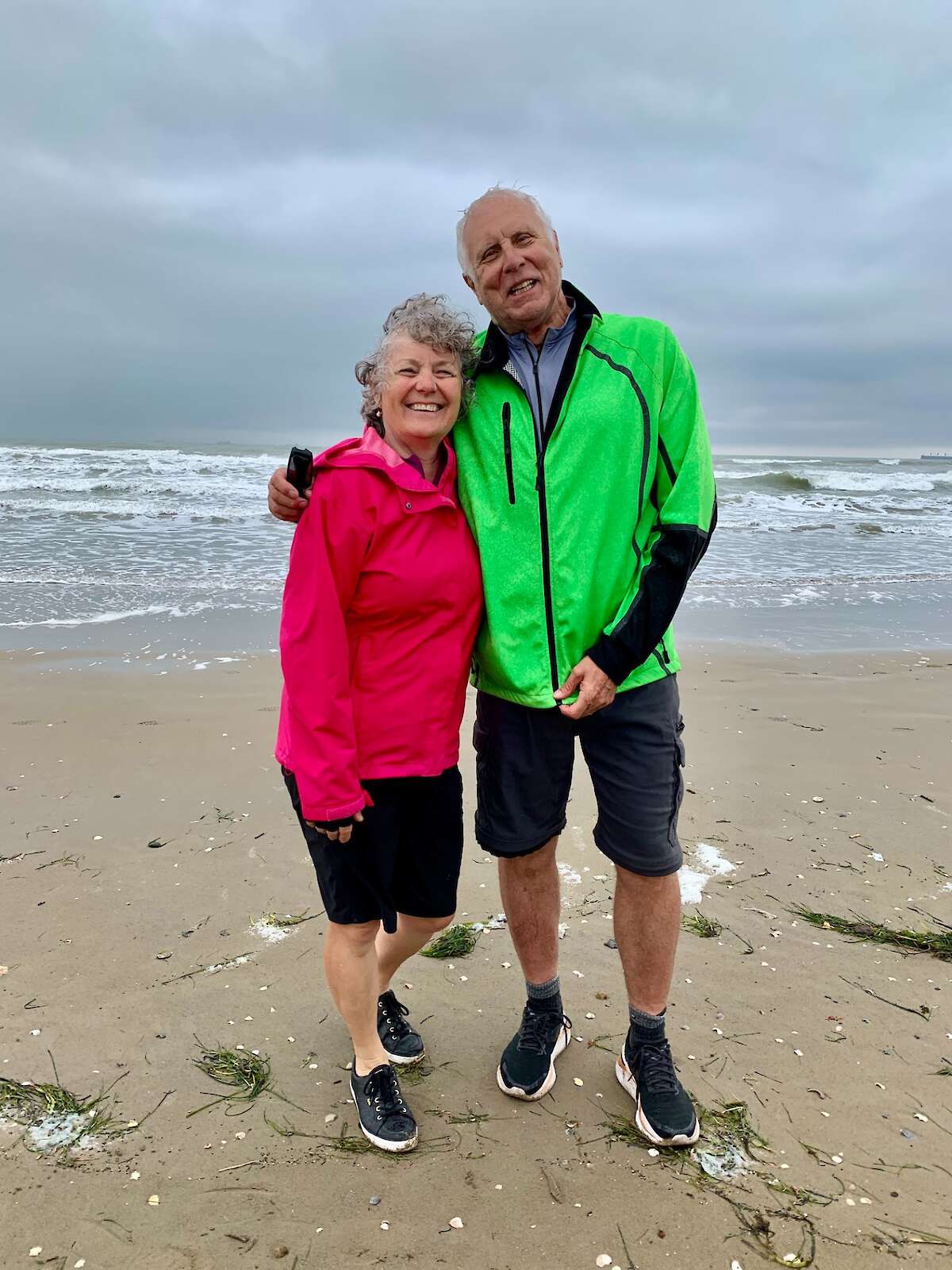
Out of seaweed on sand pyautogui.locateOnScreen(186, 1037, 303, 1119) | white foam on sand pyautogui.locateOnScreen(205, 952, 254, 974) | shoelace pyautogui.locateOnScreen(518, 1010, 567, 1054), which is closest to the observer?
seaweed on sand pyautogui.locateOnScreen(186, 1037, 303, 1119)

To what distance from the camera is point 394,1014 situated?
9.20 ft

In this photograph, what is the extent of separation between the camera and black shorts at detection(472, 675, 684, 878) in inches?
97.1

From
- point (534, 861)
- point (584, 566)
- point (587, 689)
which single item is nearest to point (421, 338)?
point (584, 566)

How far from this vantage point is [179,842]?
13.3ft

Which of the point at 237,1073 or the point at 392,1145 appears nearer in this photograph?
the point at 392,1145

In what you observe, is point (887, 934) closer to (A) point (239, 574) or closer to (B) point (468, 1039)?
(B) point (468, 1039)

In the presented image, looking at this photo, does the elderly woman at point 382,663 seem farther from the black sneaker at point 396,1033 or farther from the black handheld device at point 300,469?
the black sneaker at point 396,1033

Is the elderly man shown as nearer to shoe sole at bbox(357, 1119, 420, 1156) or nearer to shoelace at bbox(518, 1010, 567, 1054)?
shoelace at bbox(518, 1010, 567, 1054)

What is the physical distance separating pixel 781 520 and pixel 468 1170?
21.0 metres

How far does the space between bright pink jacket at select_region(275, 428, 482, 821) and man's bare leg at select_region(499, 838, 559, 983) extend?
49 centimetres

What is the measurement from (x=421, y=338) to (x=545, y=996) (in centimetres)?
207

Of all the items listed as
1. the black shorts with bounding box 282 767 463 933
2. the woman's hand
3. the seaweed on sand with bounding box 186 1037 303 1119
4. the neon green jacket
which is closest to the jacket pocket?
the neon green jacket

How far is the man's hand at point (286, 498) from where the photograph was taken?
222cm

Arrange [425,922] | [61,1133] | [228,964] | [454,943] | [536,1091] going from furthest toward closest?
[454,943]
[228,964]
[425,922]
[536,1091]
[61,1133]
